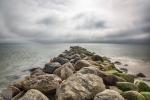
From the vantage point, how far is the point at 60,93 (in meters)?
10.4

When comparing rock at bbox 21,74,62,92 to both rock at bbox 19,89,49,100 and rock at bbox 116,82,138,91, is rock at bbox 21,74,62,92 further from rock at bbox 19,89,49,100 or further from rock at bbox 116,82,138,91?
rock at bbox 116,82,138,91

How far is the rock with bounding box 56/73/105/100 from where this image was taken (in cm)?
1016

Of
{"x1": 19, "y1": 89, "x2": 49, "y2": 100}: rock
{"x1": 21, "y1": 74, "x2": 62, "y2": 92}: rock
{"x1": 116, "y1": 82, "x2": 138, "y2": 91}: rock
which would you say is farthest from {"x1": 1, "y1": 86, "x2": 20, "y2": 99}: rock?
{"x1": 116, "y1": 82, "x2": 138, "y2": 91}: rock

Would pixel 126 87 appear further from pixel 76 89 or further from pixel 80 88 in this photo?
pixel 76 89

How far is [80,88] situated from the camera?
10648mm

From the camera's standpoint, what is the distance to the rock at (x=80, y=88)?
10156 millimetres

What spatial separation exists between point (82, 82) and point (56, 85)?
1735mm

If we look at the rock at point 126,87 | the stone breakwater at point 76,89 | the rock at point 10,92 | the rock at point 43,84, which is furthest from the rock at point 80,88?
the rock at point 10,92

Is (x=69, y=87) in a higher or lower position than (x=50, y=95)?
higher

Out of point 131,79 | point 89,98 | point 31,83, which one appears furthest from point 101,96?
point 131,79

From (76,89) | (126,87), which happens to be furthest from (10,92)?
(126,87)

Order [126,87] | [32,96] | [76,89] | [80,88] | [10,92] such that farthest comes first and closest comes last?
[126,87], [10,92], [80,88], [76,89], [32,96]

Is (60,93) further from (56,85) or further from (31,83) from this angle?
(31,83)

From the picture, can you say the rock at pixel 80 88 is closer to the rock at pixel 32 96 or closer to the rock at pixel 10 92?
the rock at pixel 32 96
